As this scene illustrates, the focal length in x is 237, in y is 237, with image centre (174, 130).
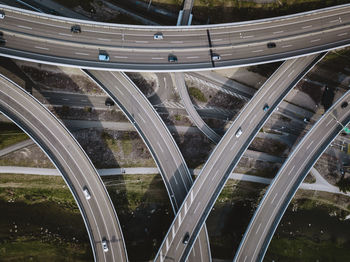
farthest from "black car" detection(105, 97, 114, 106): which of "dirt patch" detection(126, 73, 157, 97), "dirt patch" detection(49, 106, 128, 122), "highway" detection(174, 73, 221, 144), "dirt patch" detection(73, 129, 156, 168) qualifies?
"highway" detection(174, 73, 221, 144)

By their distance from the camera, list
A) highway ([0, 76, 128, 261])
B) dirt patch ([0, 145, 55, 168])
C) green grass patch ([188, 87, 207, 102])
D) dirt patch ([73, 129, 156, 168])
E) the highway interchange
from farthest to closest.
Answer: green grass patch ([188, 87, 207, 102])
dirt patch ([73, 129, 156, 168])
dirt patch ([0, 145, 55, 168])
highway ([0, 76, 128, 261])
the highway interchange

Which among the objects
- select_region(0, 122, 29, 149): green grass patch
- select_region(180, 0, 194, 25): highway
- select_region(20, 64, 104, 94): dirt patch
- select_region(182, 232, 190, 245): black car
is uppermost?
select_region(180, 0, 194, 25): highway

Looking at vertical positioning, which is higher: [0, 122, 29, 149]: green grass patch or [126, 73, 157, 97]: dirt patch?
[126, 73, 157, 97]: dirt patch

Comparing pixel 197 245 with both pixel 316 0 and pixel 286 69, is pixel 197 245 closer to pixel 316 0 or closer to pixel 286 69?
pixel 286 69

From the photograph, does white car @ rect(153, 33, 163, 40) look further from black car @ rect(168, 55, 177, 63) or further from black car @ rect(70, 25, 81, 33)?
black car @ rect(70, 25, 81, 33)

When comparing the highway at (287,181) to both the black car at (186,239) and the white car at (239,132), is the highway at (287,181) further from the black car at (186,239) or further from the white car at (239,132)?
the white car at (239,132)

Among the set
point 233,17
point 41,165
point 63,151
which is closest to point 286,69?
point 233,17

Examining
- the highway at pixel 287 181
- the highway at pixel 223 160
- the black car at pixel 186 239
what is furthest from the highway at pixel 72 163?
the highway at pixel 287 181

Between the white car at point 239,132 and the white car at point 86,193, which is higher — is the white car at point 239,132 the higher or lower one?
the higher one
